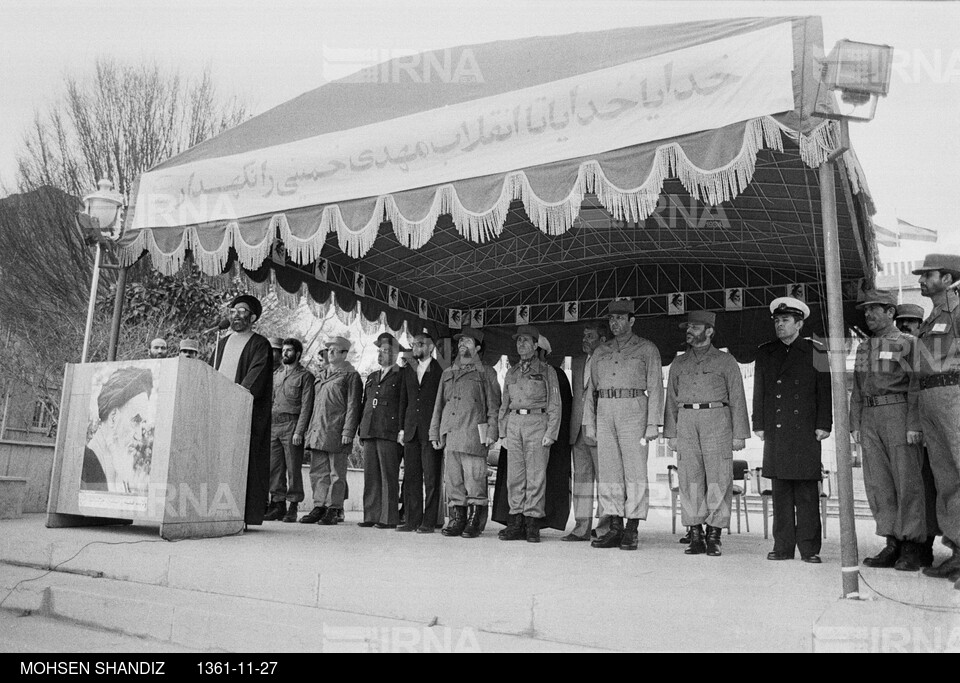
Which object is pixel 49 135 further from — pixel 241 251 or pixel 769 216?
pixel 769 216

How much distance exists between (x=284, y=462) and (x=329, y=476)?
0.62 meters

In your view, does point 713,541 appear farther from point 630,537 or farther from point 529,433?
point 529,433

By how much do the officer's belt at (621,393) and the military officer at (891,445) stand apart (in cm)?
156

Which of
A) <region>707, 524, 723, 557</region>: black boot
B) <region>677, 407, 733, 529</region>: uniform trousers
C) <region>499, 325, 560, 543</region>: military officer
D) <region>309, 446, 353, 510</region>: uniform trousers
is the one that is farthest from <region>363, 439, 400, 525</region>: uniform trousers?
<region>707, 524, 723, 557</region>: black boot

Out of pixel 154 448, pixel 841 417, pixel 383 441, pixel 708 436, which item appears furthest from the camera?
pixel 383 441

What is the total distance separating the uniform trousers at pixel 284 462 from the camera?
843cm

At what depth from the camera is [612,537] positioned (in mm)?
6266

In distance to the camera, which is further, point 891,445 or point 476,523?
point 476,523

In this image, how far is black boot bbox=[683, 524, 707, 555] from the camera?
19.2ft

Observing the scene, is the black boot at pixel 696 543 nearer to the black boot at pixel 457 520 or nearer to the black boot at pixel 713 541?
the black boot at pixel 713 541

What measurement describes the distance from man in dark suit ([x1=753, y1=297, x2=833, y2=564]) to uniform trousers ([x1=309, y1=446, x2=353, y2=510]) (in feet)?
14.2

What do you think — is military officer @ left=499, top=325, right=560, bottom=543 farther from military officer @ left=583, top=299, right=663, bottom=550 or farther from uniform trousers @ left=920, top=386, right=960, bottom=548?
uniform trousers @ left=920, top=386, right=960, bottom=548

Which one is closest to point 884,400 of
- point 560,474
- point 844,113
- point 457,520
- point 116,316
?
point 844,113
